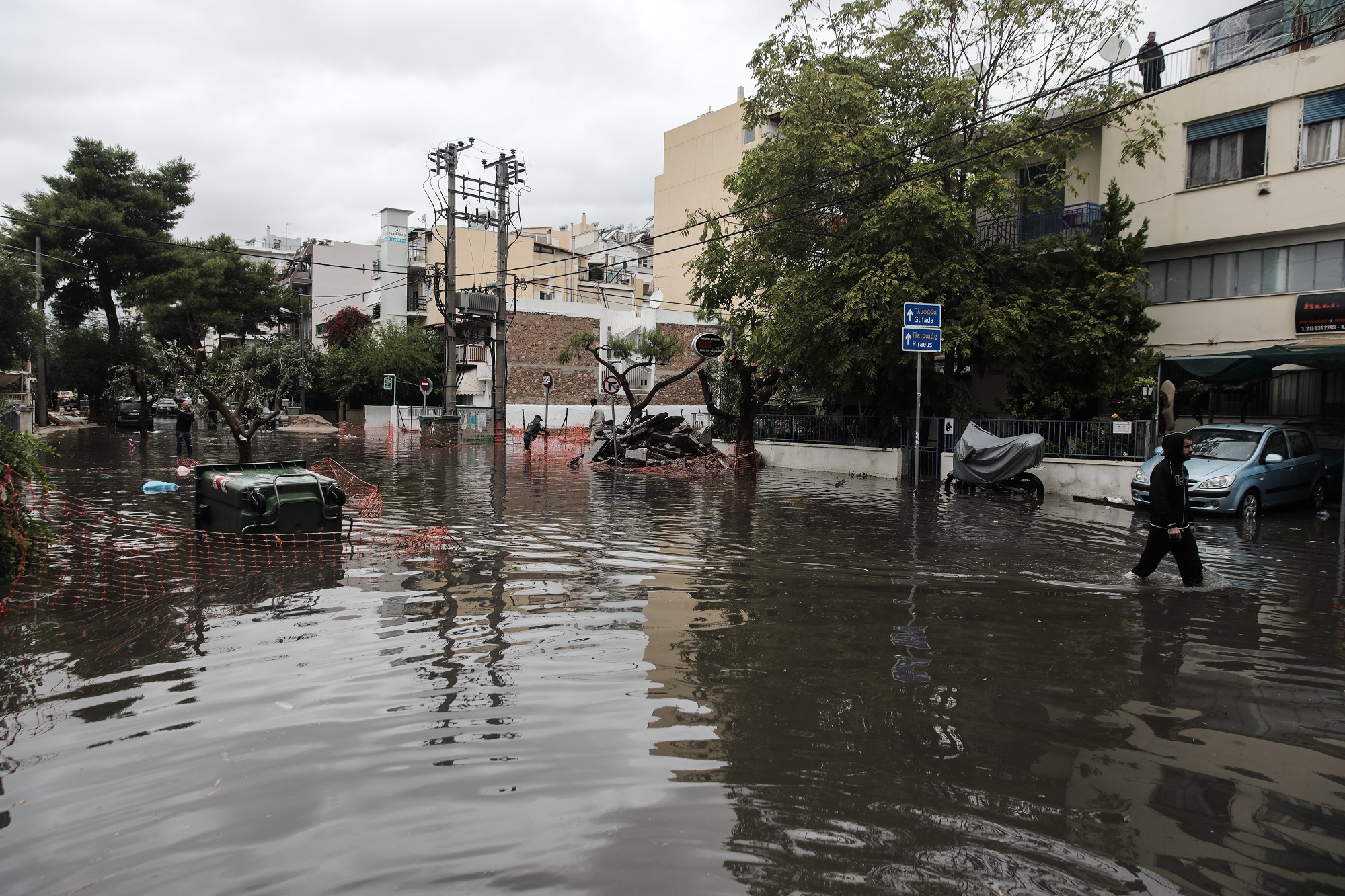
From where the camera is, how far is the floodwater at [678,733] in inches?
127

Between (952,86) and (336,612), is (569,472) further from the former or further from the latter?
(336,612)

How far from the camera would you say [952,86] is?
19672 millimetres

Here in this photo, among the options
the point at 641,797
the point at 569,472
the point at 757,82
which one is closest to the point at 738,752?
the point at 641,797

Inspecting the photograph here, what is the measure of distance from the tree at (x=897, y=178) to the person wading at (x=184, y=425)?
1499cm

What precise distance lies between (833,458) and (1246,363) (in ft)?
32.2

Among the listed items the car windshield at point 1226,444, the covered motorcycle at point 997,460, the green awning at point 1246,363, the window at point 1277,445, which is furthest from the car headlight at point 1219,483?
the green awning at point 1246,363

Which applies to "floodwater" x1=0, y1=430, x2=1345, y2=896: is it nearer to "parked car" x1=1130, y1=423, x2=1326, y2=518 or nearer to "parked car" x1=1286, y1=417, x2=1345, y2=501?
"parked car" x1=1130, y1=423, x2=1326, y2=518

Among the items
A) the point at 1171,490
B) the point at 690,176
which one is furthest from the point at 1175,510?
the point at 690,176

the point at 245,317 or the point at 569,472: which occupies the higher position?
the point at 245,317

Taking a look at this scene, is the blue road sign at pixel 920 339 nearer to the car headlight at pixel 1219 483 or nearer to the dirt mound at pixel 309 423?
the car headlight at pixel 1219 483

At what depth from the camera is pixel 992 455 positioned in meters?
17.2

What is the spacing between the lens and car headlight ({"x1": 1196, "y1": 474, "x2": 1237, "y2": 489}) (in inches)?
559

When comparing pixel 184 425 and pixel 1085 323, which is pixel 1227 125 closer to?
pixel 1085 323

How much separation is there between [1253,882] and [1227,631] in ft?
13.9
